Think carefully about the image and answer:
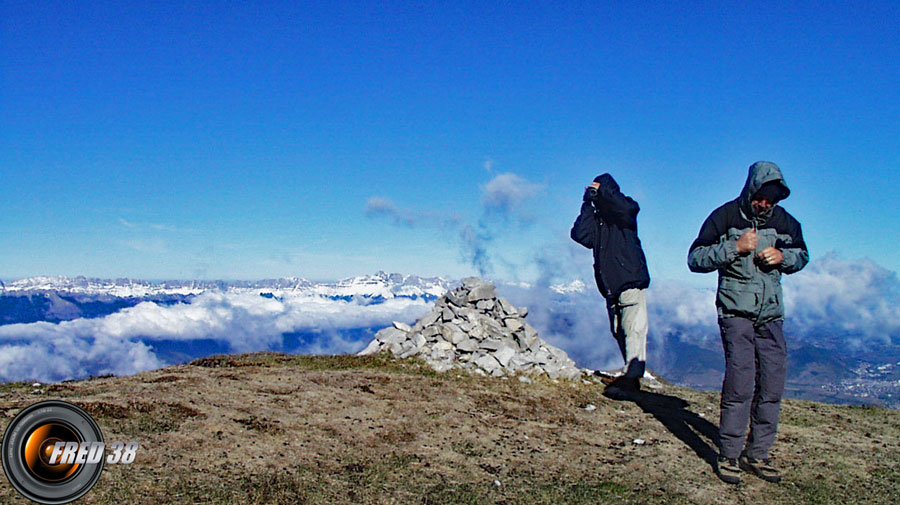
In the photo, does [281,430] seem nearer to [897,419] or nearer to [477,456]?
[477,456]

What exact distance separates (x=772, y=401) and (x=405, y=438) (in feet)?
17.4

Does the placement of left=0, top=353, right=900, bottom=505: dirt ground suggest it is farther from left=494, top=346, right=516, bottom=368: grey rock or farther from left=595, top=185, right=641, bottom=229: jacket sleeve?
left=595, top=185, right=641, bottom=229: jacket sleeve

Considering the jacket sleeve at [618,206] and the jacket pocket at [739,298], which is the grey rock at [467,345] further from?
the jacket pocket at [739,298]

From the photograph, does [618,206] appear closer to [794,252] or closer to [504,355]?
[794,252]

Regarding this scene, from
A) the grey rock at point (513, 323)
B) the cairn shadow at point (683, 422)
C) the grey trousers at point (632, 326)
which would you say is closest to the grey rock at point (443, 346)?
the grey rock at point (513, 323)

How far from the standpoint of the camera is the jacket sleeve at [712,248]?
6.74 m

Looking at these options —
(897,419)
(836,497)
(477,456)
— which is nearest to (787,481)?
(836,497)

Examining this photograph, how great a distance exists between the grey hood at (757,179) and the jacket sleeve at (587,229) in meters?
5.54

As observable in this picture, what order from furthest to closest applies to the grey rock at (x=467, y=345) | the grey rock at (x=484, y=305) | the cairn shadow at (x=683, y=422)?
the grey rock at (x=484, y=305) → the grey rock at (x=467, y=345) → the cairn shadow at (x=683, y=422)

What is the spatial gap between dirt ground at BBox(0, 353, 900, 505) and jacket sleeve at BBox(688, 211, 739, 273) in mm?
2842

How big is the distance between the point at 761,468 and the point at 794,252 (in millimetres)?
2904

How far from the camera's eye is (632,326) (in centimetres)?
1227

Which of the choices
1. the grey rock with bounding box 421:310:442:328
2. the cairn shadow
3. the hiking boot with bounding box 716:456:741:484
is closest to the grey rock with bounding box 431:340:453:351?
the grey rock with bounding box 421:310:442:328

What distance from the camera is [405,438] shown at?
851 cm
